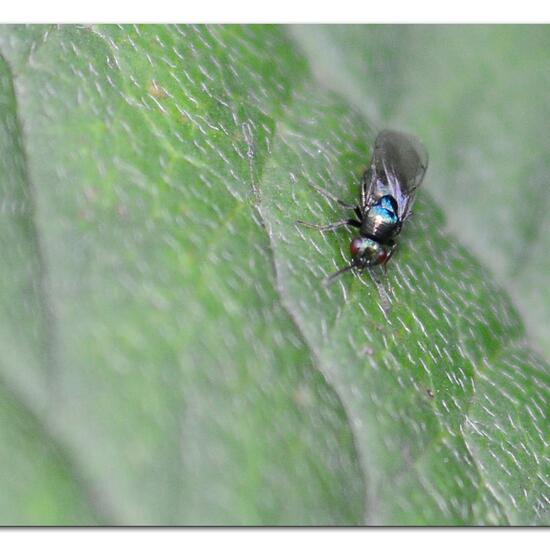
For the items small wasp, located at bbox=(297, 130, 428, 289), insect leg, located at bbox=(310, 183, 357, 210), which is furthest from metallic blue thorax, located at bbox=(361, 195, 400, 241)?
insect leg, located at bbox=(310, 183, 357, 210)

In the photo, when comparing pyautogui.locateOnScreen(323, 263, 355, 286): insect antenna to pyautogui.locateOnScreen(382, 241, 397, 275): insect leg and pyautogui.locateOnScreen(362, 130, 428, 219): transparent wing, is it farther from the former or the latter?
pyautogui.locateOnScreen(362, 130, 428, 219): transparent wing

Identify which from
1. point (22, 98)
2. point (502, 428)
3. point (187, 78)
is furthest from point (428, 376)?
point (22, 98)

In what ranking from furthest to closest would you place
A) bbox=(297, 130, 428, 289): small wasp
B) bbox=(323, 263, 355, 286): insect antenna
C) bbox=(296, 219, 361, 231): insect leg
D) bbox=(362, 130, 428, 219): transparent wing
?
bbox=(362, 130, 428, 219): transparent wing → bbox=(297, 130, 428, 289): small wasp → bbox=(296, 219, 361, 231): insect leg → bbox=(323, 263, 355, 286): insect antenna

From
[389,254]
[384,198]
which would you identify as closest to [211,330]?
[389,254]

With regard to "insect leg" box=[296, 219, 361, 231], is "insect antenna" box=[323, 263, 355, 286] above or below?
below

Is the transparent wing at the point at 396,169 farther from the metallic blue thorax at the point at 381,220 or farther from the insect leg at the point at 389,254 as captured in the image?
the insect leg at the point at 389,254

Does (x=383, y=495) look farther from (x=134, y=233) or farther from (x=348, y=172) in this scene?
(x=348, y=172)

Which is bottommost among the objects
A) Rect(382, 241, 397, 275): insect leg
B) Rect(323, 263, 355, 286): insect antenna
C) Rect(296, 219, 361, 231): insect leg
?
Rect(382, 241, 397, 275): insect leg
